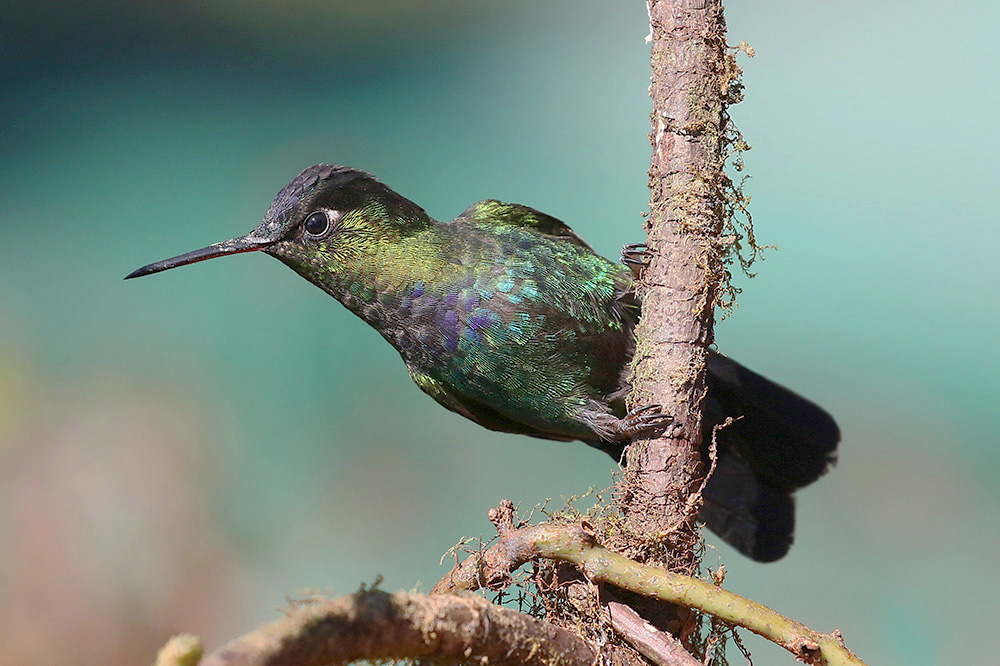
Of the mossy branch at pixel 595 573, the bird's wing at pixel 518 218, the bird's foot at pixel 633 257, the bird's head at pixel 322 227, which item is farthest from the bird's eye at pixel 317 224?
the mossy branch at pixel 595 573

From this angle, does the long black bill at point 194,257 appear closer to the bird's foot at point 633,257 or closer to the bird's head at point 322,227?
the bird's head at point 322,227

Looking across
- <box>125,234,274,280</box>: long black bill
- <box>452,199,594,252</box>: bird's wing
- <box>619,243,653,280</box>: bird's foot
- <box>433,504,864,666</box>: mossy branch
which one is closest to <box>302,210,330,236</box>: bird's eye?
<box>125,234,274,280</box>: long black bill

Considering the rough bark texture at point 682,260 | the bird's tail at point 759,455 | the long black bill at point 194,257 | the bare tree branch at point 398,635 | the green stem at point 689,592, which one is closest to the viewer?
the bare tree branch at point 398,635

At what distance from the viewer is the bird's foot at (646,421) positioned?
149cm

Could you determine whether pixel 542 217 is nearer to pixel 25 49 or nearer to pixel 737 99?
pixel 737 99

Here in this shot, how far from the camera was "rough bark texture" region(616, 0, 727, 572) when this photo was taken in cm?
147

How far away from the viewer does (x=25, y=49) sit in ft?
8.71

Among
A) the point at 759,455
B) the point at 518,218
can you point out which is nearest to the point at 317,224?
the point at 518,218

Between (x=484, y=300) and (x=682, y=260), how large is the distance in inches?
18.5

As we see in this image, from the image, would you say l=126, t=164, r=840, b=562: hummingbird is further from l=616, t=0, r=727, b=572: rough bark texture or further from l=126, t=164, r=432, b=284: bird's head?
l=616, t=0, r=727, b=572: rough bark texture

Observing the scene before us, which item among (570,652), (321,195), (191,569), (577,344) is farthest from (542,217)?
(191,569)

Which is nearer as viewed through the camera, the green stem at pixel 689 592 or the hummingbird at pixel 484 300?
the green stem at pixel 689 592

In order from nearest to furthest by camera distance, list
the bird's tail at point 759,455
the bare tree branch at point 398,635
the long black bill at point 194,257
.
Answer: the bare tree branch at point 398,635 < the long black bill at point 194,257 < the bird's tail at point 759,455

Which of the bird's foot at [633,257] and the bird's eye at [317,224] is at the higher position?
the bird's foot at [633,257]
